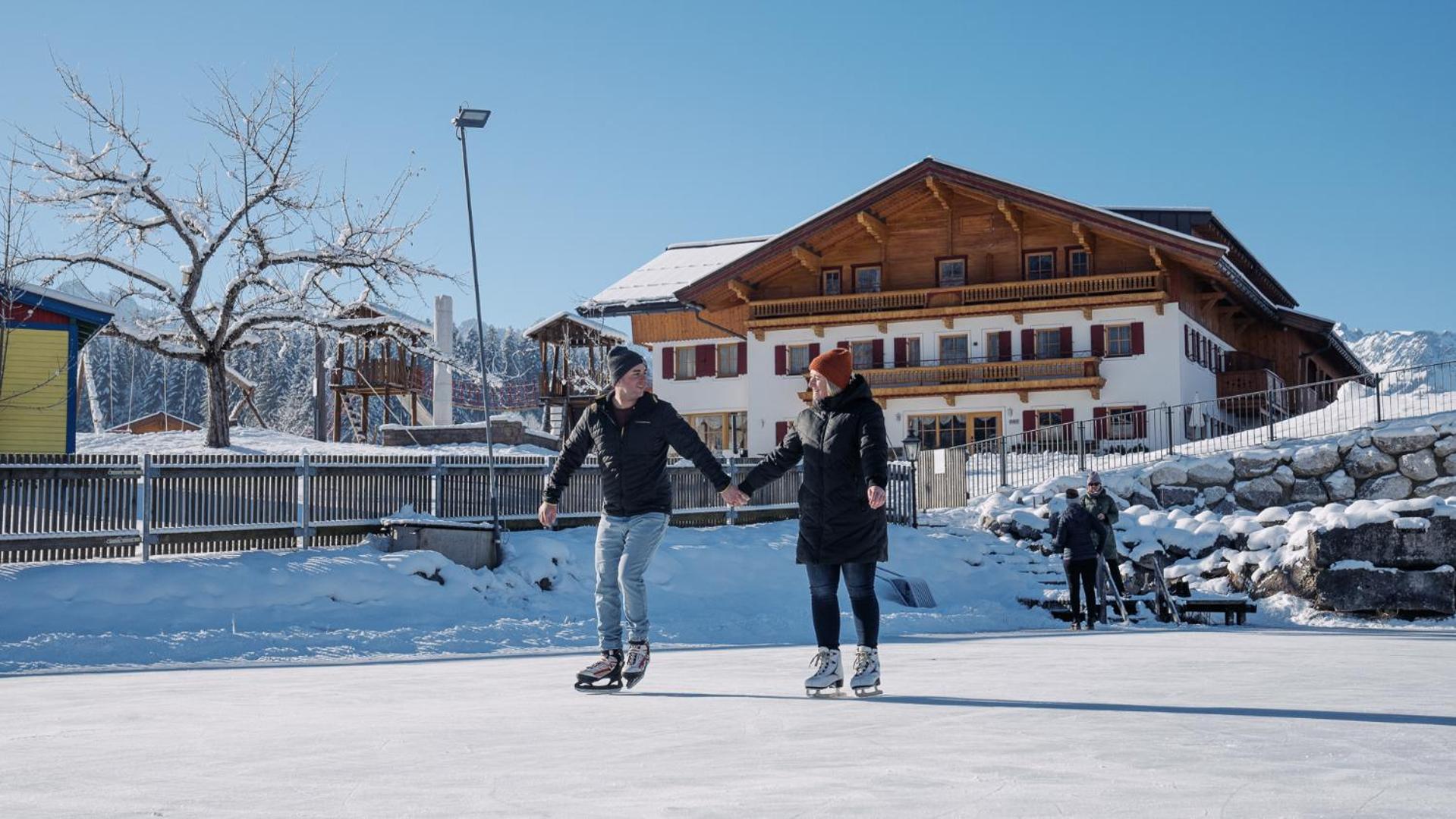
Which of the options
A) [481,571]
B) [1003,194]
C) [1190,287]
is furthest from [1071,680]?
[1190,287]

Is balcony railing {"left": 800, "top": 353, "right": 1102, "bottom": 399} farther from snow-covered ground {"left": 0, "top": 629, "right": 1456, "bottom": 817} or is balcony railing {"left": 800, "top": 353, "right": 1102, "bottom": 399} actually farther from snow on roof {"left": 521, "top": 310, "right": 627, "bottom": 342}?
snow-covered ground {"left": 0, "top": 629, "right": 1456, "bottom": 817}

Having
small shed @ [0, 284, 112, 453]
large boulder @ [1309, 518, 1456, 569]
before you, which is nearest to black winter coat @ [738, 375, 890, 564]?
large boulder @ [1309, 518, 1456, 569]

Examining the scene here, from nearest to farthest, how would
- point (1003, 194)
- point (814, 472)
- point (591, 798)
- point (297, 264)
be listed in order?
point (591, 798) → point (814, 472) → point (297, 264) → point (1003, 194)

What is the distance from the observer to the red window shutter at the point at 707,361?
4538 centimetres

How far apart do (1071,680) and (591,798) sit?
4643mm

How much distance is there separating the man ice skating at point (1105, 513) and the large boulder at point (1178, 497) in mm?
7124

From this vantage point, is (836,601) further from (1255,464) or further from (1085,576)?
(1255,464)

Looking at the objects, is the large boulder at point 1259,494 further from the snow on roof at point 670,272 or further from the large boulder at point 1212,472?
the snow on roof at point 670,272

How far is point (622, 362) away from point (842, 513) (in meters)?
1.72

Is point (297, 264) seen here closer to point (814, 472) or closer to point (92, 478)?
point (92, 478)

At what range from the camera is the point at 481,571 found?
1716 cm

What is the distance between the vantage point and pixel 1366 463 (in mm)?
25156

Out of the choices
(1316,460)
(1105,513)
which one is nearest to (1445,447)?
(1316,460)

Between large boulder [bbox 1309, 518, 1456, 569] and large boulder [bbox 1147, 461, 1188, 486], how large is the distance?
6431 mm
